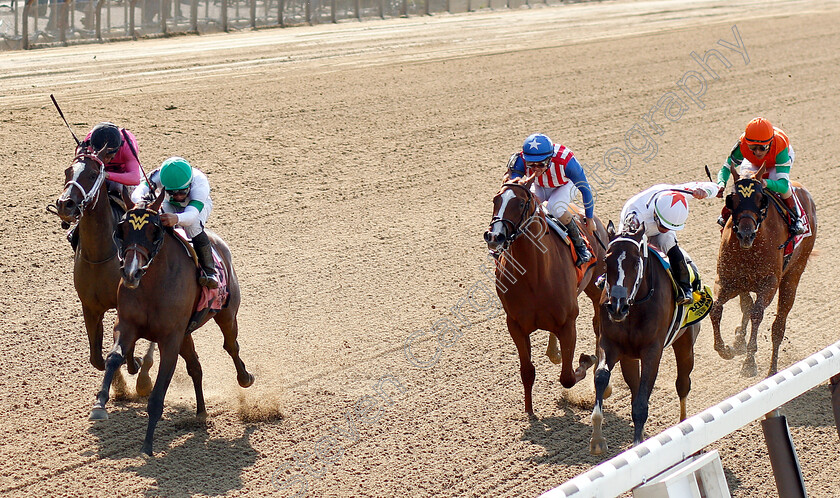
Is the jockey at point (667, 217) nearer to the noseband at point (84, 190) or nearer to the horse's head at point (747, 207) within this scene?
the horse's head at point (747, 207)

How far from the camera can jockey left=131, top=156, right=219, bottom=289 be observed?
6.30 meters

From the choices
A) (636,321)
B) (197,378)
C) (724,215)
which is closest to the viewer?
(636,321)

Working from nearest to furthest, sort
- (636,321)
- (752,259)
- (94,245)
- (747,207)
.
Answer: (636,321) < (94,245) < (747,207) < (752,259)

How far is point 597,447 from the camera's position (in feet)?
20.4

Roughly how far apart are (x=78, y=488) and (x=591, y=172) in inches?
372

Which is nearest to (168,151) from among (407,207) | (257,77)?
(407,207)

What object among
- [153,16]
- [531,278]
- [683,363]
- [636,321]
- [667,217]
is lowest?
[683,363]

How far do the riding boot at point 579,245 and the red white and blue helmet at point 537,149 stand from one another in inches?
23.6

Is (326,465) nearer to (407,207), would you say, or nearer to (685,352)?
(685,352)

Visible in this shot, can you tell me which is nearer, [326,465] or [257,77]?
[326,465]

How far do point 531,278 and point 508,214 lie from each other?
598 millimetres

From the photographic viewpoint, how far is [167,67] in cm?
1670

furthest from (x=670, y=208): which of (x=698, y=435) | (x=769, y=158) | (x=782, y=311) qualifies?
(x=698, y=435)

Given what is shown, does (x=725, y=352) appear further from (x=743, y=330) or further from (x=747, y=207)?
(x=747, y=207)
